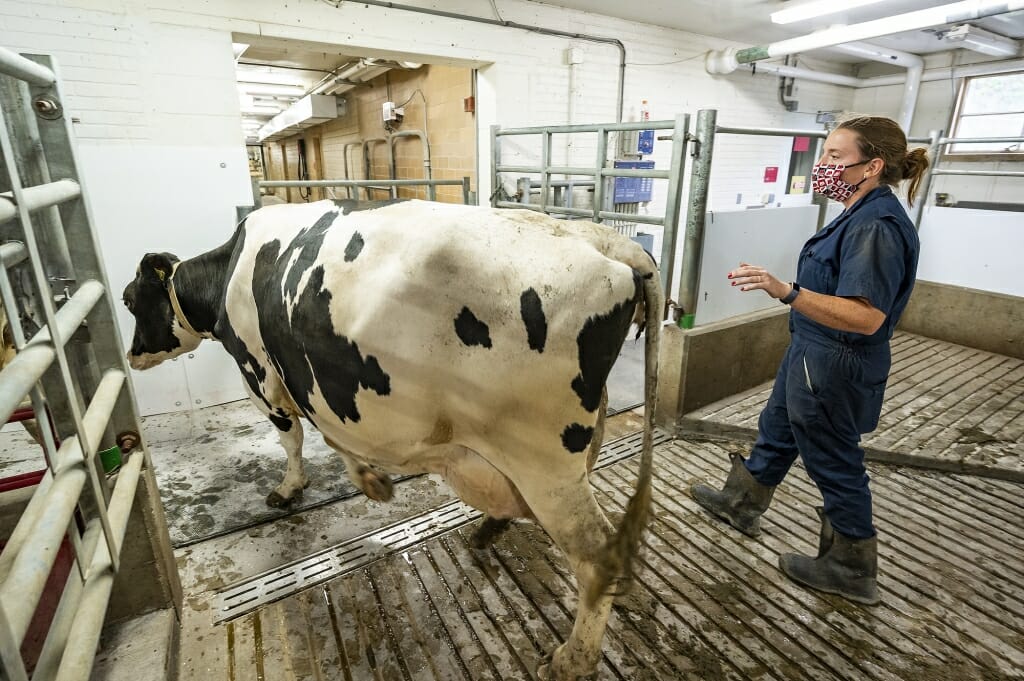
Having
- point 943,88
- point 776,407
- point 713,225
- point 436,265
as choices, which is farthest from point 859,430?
point 943,88

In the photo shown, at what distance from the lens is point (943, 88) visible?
789cm

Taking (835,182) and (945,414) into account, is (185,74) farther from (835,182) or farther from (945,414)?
(945,414)

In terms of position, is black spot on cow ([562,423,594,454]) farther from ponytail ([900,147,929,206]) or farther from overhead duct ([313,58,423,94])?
overhead duct ([313,58,423,94])

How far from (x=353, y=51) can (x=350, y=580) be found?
404 cm

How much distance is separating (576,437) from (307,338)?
982 millimetres

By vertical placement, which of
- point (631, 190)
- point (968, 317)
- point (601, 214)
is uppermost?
point (631, 190)

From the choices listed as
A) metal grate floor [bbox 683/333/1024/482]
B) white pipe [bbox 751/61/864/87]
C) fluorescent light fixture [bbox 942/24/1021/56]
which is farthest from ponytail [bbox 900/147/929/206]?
white pipe [bbox 751/61/864/87]

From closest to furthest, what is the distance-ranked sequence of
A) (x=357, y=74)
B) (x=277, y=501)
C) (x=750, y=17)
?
1. (x=277, y=501)
2. (x=750, y=17)
3. (x=357, y=74)

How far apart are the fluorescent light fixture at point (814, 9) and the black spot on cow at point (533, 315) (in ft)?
17.2

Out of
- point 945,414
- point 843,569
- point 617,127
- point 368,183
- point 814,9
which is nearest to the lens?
point 843,569

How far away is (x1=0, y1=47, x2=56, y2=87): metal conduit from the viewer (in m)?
1.15

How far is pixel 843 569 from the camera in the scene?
218 centimetres

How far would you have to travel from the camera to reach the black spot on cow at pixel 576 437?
158cm

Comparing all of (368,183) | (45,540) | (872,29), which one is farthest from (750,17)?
(45,540)
